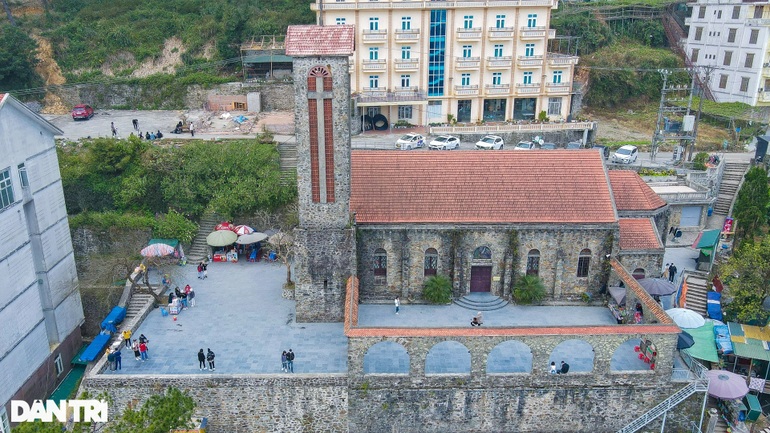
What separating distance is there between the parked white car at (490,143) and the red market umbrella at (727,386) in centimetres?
2725

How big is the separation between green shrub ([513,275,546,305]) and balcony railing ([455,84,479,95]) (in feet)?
94.7

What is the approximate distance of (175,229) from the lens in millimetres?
39781

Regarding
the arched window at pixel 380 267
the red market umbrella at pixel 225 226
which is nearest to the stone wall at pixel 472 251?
the arched window at pixel 380 267

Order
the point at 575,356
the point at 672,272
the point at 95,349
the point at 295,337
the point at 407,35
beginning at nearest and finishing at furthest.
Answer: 1. the point at 575,356
2. the point at 295,337
3. the point at 95,349
4. the point at 672,272
5. the point at 407,35

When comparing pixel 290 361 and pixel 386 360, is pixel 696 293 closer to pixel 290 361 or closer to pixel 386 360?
pixel 386 360

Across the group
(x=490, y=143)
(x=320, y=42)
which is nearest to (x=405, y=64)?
(x=490, y=143)

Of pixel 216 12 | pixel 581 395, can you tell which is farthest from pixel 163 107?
pixel 581 395

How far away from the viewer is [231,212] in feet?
137

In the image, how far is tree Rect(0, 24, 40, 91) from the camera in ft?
173

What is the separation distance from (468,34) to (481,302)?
31660mm

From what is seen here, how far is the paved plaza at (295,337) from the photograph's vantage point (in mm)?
28125

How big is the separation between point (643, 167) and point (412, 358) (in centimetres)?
3145

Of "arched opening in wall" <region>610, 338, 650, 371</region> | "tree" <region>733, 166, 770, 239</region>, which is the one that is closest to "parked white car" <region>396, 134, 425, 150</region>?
"tree" <region>733, 166, 770, 239</region>

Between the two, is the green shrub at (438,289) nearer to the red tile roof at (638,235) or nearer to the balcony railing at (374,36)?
the red tile roof at (638,235)
